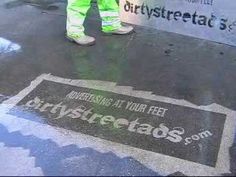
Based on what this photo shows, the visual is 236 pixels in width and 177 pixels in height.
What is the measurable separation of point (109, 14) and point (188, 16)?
Answer: 784mm

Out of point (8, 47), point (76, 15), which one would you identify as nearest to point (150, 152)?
point (76, 15)

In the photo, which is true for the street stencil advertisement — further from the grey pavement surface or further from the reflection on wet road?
the reflection on wet road

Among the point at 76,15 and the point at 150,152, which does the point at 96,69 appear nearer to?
the point at 76,15

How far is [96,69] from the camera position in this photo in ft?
11.5

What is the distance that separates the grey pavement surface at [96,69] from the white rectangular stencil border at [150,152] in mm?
42

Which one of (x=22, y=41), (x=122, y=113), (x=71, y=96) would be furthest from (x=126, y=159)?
(x=22, y=41)

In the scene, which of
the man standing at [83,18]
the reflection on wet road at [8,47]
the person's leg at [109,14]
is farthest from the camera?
Answer: the person's leg at [109,14]

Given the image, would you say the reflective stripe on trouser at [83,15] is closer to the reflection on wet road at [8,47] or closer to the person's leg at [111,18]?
the person's leg at [111,18]

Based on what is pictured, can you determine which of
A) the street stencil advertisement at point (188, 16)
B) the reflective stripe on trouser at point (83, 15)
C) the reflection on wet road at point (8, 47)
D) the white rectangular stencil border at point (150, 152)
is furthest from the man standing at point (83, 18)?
the white rectangular stencil border at point (150, 152)

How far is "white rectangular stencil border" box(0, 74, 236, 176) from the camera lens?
→ 7.78 feet

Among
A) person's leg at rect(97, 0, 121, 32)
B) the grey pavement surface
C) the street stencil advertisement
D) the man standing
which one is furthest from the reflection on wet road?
the street stencil advertisement

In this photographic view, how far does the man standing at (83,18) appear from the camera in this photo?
3.88 meters

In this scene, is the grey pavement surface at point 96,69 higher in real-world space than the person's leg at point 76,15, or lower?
lower

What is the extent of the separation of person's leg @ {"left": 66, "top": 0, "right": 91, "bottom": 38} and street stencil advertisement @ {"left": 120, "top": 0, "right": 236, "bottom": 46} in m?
0.58
